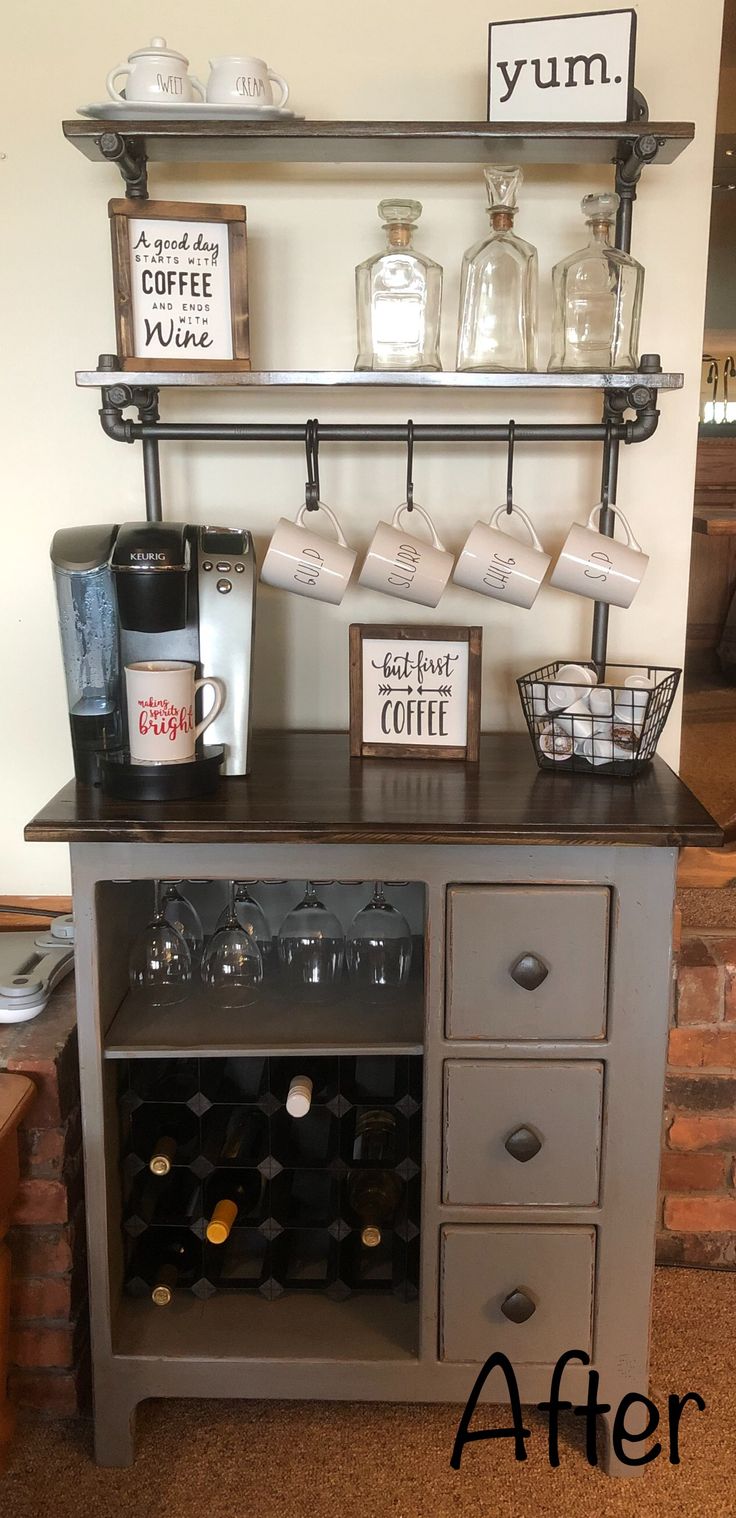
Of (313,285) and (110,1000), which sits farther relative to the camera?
(313,285)

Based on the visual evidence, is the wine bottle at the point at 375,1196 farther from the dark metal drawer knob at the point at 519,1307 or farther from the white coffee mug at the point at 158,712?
the white coffee mug at the point at 158,712

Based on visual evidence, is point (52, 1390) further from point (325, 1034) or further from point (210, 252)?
point (210, 252)

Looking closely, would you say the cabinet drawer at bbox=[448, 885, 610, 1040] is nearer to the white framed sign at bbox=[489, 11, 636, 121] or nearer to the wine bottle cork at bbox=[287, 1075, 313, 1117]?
the wine bottle cork at bbox=[287, 1075, 313, 1117]

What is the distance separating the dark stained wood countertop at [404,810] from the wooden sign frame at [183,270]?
0.55 meters

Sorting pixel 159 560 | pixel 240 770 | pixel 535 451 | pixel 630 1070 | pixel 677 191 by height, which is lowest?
pixel 630 1070

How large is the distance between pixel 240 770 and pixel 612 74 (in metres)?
1.03

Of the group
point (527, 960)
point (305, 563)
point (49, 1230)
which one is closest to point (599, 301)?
point (305, 563)

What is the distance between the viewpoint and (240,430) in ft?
5.47

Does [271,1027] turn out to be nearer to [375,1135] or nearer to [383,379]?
[375,1135]

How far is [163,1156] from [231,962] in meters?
0.27

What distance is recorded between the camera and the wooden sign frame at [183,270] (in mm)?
1536

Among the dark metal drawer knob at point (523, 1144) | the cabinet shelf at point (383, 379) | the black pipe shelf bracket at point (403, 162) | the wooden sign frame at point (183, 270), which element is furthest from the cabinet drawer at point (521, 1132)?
the wooden sign frame at point (183, 270)

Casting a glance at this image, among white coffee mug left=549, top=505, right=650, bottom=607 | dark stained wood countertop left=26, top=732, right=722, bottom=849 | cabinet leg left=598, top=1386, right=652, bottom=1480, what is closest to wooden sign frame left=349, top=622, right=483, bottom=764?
dark stained wood countertop left=26, top=732, right=722, bottom=849

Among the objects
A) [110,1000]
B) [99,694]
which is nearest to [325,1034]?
[110,1000]
